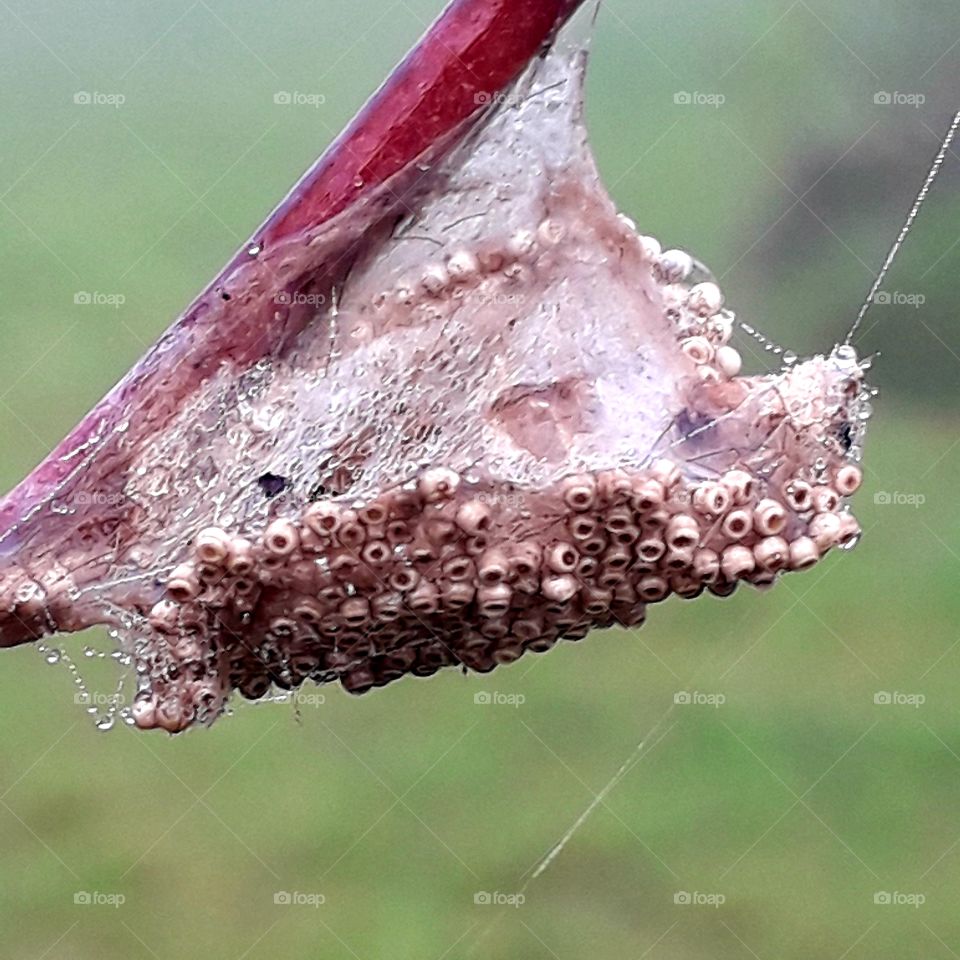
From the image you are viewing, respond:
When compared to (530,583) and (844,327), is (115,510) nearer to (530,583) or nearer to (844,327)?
(530,583)

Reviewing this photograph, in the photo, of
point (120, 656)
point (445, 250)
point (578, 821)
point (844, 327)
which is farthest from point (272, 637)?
point (844, 327)

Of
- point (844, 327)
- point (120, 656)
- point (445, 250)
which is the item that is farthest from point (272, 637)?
point (844, 327)

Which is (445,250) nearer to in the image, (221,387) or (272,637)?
(221,387)

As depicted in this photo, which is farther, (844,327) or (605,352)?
(844,327)

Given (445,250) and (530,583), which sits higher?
(445,250)

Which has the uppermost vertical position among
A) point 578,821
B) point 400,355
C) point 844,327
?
point 400,355

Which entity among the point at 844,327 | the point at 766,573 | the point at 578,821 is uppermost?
the point at 766,573

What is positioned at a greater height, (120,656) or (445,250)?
(445,250)

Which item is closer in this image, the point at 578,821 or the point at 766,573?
the point at 766,573
